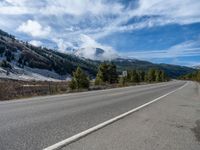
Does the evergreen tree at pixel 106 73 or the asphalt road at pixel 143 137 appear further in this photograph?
the evergreen tree at pixel 106 73

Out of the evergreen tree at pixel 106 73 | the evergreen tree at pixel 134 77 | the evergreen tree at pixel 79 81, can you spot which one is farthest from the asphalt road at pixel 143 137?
the evergreen tree at pixel 134 77

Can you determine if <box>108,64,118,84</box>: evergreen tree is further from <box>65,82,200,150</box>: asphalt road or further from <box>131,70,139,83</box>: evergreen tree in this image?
<box>65,82,200,150</box>: asphalt road

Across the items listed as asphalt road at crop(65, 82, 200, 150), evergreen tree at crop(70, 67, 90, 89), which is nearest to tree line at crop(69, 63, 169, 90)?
evergreen tree at crop(70, 67, 90, 89)

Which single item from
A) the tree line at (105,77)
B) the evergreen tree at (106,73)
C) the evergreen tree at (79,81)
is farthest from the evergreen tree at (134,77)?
the evergreen tree at (79,81)

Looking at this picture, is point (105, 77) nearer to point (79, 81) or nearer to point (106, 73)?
point (106, 73)

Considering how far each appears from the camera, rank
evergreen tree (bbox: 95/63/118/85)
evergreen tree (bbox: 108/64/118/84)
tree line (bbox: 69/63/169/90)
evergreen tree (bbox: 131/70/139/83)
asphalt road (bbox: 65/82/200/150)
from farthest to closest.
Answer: evergreen tree (bbox: 131/70/139/83)
evergreen tree (bbox: 108/64/118/84)
evergreen tree (bbox: 95/63/118/85)
tree line (bbox: 69/63/169/90)
asphalt road (bbox: 65/82/200/150)

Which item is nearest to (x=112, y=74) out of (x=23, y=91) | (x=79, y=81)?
(x=79, y=81)

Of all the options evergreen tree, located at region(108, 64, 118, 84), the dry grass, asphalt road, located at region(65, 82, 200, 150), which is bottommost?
asphalt road, located at region(65, 82, 200, 150)

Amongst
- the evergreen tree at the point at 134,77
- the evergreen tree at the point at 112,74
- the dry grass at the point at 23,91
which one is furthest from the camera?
the evergreen tree at the point at 134,77

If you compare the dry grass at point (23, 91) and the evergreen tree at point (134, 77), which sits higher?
the evergreen tree at point (134, 77)

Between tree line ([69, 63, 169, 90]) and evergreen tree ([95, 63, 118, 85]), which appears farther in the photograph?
evergreen tree ([95, 63, 118, 85])

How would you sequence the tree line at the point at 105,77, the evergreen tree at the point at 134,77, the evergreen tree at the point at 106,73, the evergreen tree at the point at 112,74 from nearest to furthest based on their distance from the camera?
the tree line at the point at 105,77, the evergreen tree at the point at 106,73, the evergreen tree at the point at 112,74, the evergreen tree at the point at 134,77

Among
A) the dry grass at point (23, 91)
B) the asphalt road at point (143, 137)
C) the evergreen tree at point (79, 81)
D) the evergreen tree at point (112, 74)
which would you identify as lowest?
the asphalt road at point (143, 137)

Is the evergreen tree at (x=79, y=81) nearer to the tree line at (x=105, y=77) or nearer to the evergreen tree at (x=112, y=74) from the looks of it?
the tree line at (x=105, y=77)
